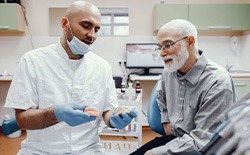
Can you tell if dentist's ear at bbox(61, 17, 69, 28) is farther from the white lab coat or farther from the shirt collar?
the shirt collar

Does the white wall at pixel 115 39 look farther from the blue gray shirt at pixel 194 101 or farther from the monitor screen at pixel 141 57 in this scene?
the blue gray shirt at pixel 194 101

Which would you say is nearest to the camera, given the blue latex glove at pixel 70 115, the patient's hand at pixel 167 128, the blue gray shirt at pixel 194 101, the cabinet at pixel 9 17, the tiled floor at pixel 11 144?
the blue latex glove at pixel 70 115

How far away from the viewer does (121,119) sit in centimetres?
124

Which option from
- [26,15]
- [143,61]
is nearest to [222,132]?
[143,61]

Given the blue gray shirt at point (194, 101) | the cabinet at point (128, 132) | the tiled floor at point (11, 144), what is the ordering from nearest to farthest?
1. the blue gray shirt at point (194, 101)
2. the cabinet at point (128, 132)
3. the tiled floor at point (11, 144)

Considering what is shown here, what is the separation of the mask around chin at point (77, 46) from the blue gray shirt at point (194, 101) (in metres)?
0.60

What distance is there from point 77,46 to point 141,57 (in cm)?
234

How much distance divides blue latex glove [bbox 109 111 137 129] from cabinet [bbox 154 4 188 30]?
2.42 meters

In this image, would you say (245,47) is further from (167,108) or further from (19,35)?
(19,35)

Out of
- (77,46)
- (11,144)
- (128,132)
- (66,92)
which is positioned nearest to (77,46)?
(77,46)

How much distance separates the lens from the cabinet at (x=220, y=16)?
3393 mm

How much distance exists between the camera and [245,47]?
11.9 feet

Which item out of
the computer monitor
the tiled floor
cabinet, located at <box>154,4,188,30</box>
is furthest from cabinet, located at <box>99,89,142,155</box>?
cabinet, located at <box>154,4,188,30</box>

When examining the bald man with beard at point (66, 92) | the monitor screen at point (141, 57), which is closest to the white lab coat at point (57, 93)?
the bald man with beard at point (66, 92)
